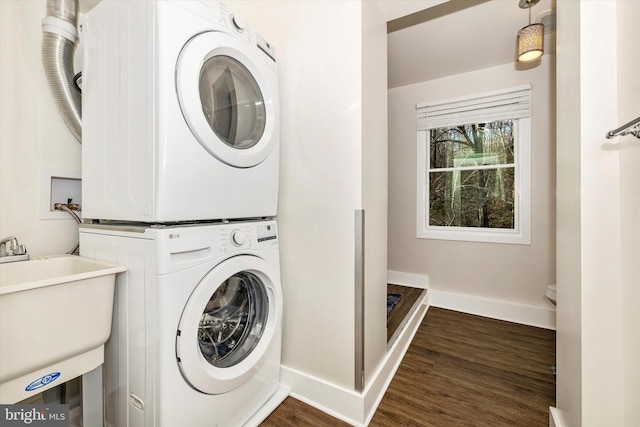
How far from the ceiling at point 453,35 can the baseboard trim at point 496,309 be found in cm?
220

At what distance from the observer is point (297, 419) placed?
4.23 feet

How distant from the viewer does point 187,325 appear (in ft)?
3.11

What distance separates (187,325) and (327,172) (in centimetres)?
89

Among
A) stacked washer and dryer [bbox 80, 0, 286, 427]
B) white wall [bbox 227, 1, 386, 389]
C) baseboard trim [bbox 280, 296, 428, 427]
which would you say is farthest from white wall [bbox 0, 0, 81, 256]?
baseboard trim [bbox 280, 296, 428, 427]

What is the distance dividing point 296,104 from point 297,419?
159 cm

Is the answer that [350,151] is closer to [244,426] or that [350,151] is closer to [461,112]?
[244,426]

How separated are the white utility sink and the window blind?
2994 millimetres

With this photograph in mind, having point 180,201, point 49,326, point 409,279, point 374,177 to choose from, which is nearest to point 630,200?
point 374,177

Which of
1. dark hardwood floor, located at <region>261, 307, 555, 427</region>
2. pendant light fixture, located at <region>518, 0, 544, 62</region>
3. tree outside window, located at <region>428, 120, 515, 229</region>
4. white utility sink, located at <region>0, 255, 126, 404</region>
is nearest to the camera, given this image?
white utility sink, located at <region>0, 255, 126, 404</region>

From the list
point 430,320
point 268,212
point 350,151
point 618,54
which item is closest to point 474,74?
point 618,54

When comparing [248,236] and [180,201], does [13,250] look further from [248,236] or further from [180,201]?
[248,236]

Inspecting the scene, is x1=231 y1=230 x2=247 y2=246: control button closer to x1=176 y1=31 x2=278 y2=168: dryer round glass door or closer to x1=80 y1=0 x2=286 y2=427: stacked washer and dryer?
x1=80 y1=0 x2=286 y2=427: stacked washer and dryer

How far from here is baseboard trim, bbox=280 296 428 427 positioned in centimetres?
128

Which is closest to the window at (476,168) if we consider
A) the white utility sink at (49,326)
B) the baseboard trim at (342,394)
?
the baseboard trim at (342,394)
